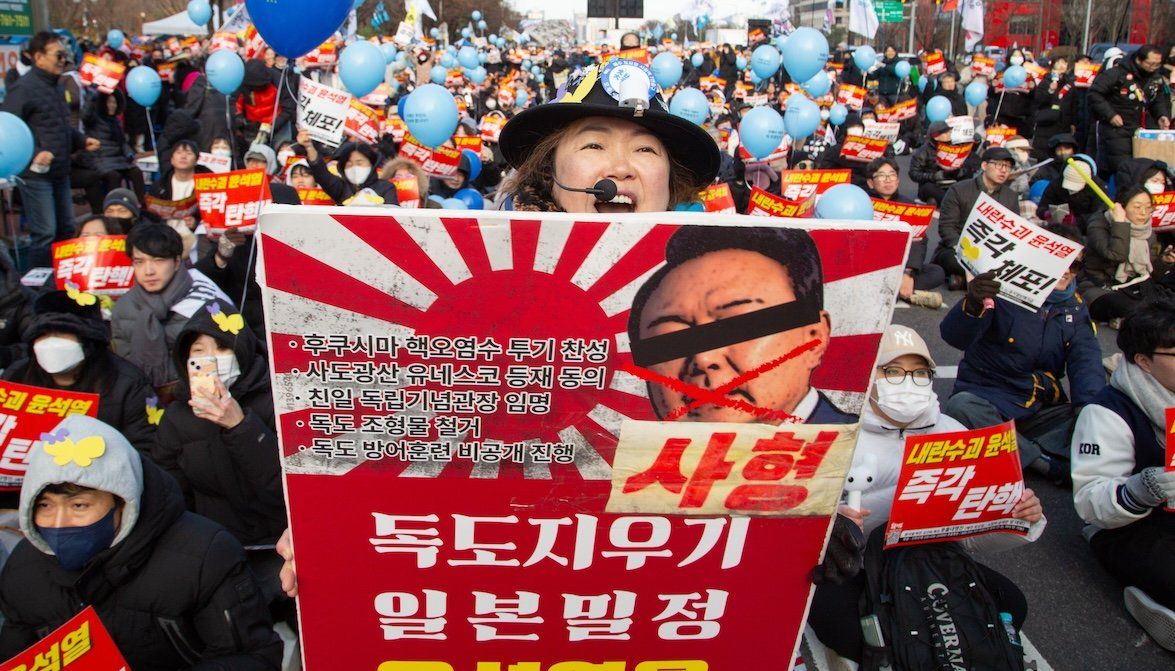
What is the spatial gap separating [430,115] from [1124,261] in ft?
20.6

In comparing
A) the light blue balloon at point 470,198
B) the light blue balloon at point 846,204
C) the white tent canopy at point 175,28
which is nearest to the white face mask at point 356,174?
the light blue balloon at point 470,198

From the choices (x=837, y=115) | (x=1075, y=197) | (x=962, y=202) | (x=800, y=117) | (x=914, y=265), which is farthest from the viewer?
(x=837, y=115)

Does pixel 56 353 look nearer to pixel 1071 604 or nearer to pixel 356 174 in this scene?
pixel 356 174

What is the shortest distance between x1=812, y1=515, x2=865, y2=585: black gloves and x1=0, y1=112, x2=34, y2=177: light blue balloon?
6.47m

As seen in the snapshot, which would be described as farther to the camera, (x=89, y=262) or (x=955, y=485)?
(x=89, y=262)

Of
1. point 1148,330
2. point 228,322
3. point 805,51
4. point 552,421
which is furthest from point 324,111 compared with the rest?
point 805,51

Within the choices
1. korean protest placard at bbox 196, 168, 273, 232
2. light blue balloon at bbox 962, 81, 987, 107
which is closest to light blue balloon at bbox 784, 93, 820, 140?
korean protest placard at bbox 196, 168, 273, 232

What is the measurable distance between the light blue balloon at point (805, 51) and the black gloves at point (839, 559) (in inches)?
442

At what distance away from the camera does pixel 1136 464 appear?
3.62 meters

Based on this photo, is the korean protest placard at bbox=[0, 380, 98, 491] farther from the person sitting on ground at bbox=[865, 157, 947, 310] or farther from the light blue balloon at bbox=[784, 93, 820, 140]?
the light blue balloon at bbox=[784, 93, 820, 140]

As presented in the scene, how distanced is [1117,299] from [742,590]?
22.1ft

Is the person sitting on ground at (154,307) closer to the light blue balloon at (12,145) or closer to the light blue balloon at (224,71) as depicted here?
the light blue balloon at (12,145)

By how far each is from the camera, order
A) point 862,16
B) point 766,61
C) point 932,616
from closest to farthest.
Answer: point 932,616
point 766,61
point 862,16

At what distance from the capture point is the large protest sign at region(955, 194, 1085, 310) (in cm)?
416
